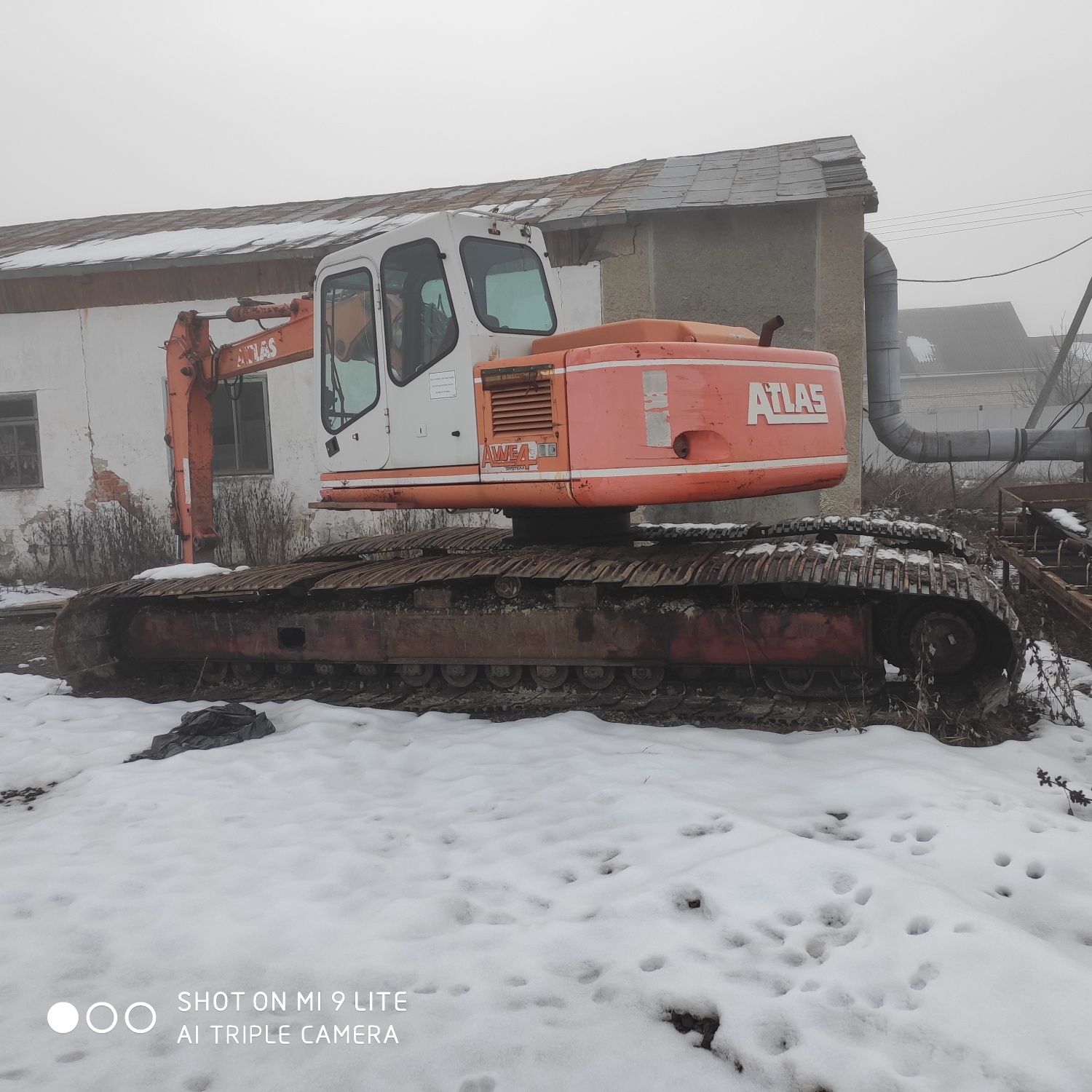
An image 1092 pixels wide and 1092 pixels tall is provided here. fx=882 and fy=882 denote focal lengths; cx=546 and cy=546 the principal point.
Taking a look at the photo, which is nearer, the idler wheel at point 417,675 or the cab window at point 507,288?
→ the cab window at point 507,288

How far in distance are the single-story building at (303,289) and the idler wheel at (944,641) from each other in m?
5.58

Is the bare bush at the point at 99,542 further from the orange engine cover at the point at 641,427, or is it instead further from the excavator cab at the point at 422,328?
the orange engine cover at the point at 641,427

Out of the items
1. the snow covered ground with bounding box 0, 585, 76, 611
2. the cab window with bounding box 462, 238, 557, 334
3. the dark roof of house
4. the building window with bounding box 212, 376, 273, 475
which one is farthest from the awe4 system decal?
the dark roof of house

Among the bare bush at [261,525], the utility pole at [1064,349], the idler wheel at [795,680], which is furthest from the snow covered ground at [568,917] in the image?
the utility pole at [1064,349]

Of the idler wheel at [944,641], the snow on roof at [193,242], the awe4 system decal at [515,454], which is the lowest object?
the idler wheel at [944,641]

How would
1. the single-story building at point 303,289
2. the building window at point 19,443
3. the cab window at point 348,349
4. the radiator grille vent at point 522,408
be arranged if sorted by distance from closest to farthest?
the radiator grille vent at point 522,408
the cab window at point 348,349
the single-story building at point 303,289
the building window at point 19,443

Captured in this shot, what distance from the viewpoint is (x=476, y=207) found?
12109 millimetres

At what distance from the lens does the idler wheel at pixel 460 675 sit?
5543 millimetres

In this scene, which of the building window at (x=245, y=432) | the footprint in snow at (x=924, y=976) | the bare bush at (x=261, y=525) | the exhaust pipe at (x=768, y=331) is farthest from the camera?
the building window at (x=245, y=432)

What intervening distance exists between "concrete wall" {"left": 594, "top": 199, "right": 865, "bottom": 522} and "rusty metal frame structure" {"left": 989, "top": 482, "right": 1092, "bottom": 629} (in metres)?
1.89

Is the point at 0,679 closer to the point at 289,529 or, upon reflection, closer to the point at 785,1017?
the point at 289,529

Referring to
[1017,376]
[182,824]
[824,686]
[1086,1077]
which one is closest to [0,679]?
[182,824]

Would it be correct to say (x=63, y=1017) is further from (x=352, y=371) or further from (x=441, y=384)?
(x=352, y=371)

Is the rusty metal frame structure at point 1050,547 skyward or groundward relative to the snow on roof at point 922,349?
groundward
